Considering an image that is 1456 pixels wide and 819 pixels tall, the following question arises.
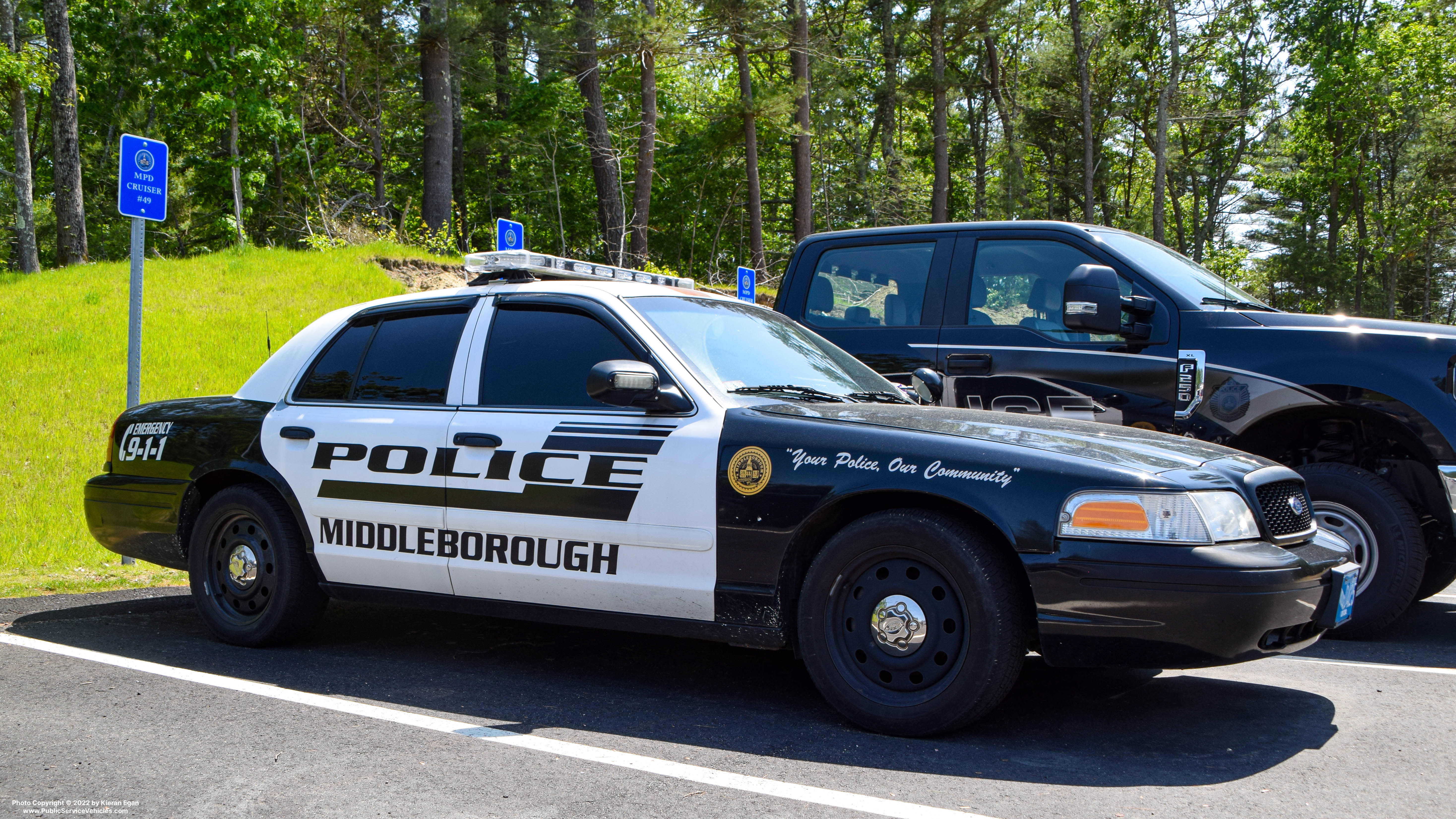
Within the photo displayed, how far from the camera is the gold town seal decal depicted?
3.88 metres

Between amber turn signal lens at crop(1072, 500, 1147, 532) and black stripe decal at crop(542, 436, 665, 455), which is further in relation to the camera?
black stripe decal at crop(542, 436, 665, 455)

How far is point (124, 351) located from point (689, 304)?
10.8 metres

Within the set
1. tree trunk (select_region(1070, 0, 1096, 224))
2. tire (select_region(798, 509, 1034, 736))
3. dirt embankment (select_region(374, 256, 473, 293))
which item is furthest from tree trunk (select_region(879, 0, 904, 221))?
tire (select_region(798, 509, 1034, 736))

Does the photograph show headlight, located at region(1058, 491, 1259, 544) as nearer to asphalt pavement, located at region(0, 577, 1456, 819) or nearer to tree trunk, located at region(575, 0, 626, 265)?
asphalt pavement, located at region(0, 577, 1456, 819)

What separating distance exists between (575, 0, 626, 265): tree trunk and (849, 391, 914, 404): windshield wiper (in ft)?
56.8

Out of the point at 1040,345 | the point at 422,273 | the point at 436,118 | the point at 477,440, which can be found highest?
the point at 436,118

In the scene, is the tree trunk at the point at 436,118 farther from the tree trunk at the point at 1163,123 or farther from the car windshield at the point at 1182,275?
the tree trunk at the point at 1163,123

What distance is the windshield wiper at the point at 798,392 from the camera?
4.28 m

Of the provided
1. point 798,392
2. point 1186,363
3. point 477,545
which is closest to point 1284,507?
point 798,392

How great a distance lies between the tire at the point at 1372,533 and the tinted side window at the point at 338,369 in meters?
4.69

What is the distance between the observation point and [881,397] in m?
4.64

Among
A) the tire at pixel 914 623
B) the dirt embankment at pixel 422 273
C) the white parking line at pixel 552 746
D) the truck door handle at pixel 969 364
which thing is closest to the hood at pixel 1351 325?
the truck door handle at pixel 969 364

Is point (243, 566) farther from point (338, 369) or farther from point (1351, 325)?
point (1351, 325)

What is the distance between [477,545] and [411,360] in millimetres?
1002
